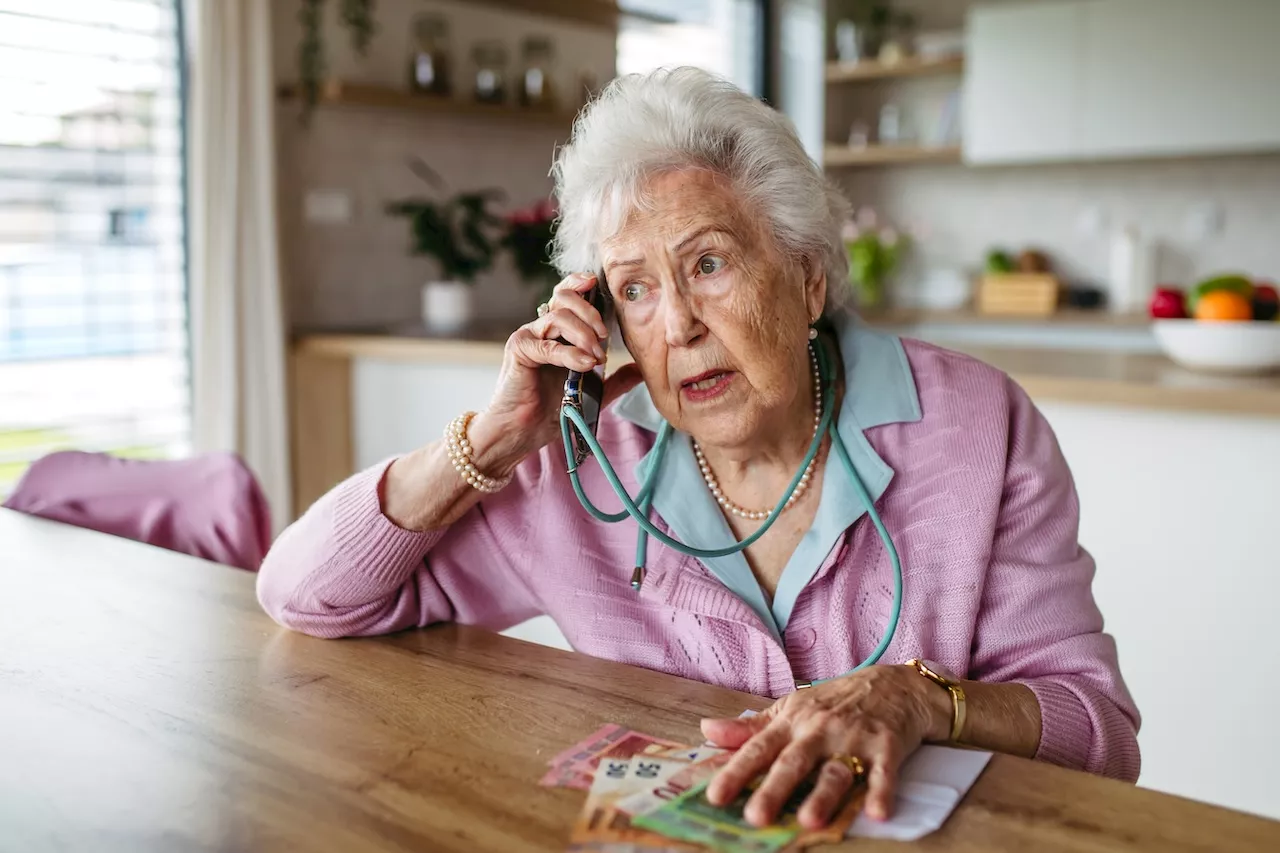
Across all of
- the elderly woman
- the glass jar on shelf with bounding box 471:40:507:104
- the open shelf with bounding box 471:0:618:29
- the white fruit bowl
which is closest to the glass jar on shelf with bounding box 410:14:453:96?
the glass jar on shelf with bounding box 471:40:507:104

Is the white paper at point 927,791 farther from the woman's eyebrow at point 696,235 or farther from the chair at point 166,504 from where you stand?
the chair at point 166,504

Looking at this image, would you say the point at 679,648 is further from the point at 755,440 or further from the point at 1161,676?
the point at 1161,676

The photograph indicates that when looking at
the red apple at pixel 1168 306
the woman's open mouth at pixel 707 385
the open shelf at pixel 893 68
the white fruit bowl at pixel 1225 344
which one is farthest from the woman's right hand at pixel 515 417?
the open shelf at pixel 893 68

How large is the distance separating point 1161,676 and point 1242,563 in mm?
288

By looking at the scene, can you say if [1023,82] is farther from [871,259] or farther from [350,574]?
[350,574]

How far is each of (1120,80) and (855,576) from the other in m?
3.92

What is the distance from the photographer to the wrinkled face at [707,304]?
1.30m

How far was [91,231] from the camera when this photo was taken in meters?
3.22

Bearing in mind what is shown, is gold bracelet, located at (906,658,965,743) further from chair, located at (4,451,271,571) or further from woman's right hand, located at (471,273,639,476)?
chair, located at (4,451,271,571)

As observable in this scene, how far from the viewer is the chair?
182 centimetres

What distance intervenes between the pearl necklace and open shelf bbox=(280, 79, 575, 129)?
248 centimetres

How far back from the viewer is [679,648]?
1358 mm

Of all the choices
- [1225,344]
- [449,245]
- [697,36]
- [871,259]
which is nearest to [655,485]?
[1225,344]

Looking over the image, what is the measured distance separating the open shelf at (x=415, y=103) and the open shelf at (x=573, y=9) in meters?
0.35
